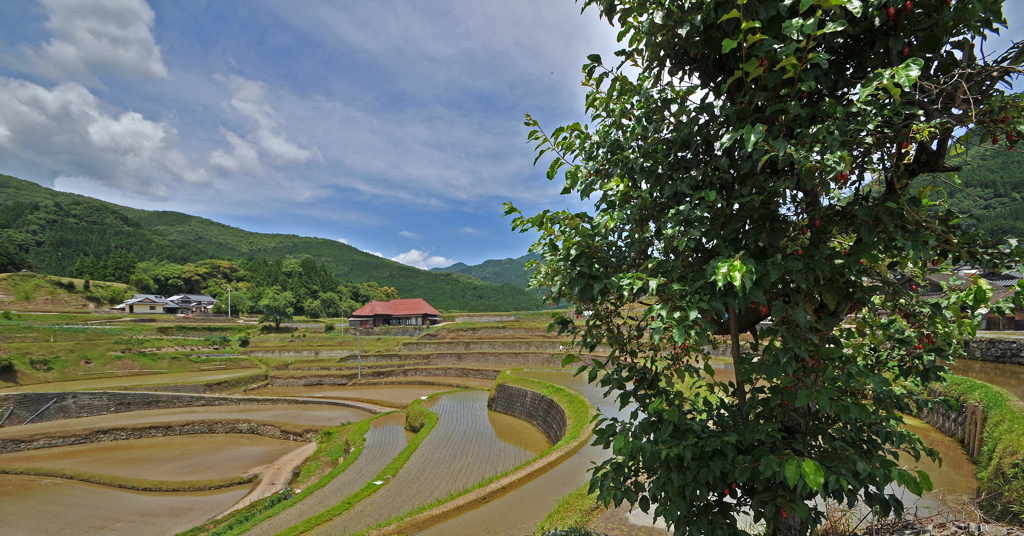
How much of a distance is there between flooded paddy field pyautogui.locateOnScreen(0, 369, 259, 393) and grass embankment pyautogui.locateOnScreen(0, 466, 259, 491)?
1362cm

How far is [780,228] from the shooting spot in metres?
2.37

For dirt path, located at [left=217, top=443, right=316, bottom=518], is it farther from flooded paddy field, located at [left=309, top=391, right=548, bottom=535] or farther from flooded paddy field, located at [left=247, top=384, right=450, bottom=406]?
flooded paddy field, located at [left=247, top=384, right=450, bottom=406]

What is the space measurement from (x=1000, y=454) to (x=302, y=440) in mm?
23078

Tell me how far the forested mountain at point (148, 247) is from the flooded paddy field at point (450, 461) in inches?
2457

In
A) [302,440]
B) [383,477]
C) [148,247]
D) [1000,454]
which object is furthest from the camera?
[148,247]

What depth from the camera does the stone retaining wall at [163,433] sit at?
19.9 m

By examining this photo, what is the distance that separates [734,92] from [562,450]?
10.6 meters

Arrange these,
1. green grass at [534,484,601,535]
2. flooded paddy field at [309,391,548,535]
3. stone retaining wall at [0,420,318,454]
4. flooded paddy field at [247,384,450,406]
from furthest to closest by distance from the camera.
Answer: flooded paddy field at [247,384,450,406]
stone retaining wall at [0,420,318,454]
flooded paddy field at [309,391,548,535]
green grass at [534,484,601,535]

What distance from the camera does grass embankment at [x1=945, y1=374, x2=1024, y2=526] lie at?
19.1ft

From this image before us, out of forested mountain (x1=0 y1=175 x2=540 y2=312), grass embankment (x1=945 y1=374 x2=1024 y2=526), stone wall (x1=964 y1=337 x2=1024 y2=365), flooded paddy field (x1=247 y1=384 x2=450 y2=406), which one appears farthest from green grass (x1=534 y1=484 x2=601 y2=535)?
forested mountain (x1=0 y1=175 x2=540 y2=312)

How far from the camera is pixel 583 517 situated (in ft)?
22.4

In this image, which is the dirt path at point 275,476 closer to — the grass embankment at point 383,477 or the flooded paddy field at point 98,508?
the flooded paddy field at point 98,508

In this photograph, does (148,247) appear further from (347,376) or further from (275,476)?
(275,476)

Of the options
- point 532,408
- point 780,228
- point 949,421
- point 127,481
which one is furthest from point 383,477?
point 949,421
